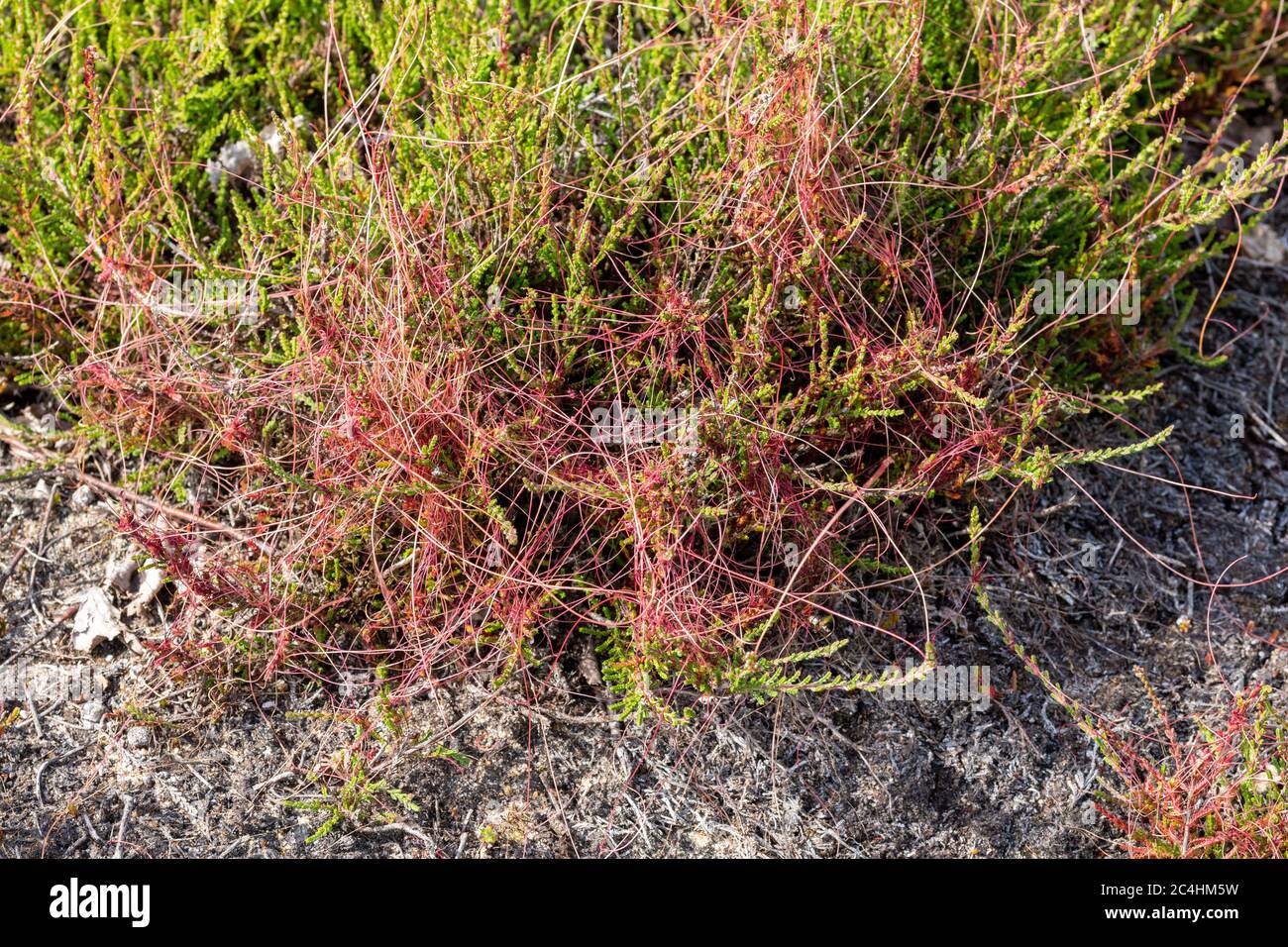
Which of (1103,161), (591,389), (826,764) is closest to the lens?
(826,764)

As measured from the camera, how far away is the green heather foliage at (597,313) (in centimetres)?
256

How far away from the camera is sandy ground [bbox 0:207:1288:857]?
2.40 m

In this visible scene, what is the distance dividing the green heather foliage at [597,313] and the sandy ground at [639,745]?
0.12 meters

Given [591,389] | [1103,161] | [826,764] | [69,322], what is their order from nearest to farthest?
1. [826,764]
2. [591,389]
3. [69,322]
4. [1103,161]

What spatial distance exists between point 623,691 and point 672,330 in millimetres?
839

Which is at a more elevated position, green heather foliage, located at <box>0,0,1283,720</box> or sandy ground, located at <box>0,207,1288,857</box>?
green heather foliage, located at <box>0,0,1283,720</box>

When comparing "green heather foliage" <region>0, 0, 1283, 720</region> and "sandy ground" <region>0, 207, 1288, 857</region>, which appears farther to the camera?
"green heather foliage" <region>0, 0, 1283, 720</region>

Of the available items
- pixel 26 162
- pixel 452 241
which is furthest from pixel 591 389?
pixel 26 162

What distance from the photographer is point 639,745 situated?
98.7 inches

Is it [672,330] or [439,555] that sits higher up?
[672,330]

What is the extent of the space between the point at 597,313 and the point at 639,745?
101 centimetres

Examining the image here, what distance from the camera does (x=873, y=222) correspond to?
106 inches

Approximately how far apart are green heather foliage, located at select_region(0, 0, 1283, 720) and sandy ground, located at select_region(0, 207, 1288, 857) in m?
0.12

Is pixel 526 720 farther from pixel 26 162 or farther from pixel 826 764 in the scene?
pixel 26 162
